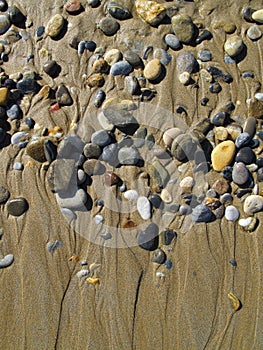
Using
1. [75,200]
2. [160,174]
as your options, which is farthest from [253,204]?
[75,200]

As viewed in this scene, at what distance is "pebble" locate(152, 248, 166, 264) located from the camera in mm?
2994

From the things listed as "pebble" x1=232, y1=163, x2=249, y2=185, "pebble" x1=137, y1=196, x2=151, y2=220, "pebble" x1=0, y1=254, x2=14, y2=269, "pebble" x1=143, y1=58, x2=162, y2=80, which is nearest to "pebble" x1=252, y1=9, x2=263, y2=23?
"pebble" x1=143, y1=58, x2=162, y2=80

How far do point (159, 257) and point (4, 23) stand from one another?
225 cm

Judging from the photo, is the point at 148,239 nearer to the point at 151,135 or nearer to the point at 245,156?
the point at 151,135

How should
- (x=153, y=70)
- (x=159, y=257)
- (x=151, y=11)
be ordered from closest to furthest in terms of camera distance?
(x=159, y=257) < (x=153, y=70) < (x=151, y=11)

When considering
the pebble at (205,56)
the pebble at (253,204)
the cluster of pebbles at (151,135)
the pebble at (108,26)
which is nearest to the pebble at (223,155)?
the cluster of pebbles at (151,135)

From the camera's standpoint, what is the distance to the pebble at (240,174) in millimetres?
3048

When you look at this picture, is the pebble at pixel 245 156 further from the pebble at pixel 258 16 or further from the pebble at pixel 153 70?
the pebble at pixel 258 16

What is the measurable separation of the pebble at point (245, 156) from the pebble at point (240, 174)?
0.12ft

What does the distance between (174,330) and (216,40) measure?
2.25 m

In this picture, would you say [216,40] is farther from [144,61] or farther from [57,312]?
[57,312]

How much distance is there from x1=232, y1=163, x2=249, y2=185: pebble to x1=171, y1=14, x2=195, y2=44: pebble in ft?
3.54

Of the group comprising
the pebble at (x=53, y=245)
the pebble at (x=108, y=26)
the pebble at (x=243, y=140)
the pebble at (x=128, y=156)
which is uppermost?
the pebble at (x=108, y=26)

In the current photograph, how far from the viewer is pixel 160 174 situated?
3.09m
